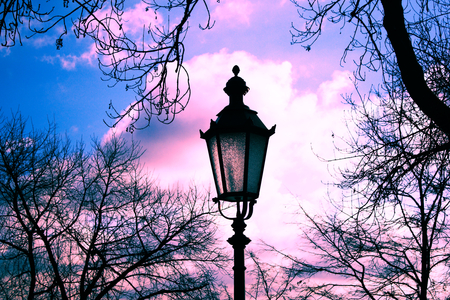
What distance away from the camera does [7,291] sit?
11250mm

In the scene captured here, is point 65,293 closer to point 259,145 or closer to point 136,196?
point 136,196

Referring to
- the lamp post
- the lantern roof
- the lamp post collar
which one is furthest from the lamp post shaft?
the lamp post collar

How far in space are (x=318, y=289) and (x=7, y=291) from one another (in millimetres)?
9851

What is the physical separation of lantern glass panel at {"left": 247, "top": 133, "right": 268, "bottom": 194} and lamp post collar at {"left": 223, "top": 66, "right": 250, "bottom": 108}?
1.98ft

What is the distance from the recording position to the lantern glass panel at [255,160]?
317 centimetres

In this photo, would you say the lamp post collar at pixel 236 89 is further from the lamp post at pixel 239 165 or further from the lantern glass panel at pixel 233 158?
the lantern glass panel at pixel 233 158

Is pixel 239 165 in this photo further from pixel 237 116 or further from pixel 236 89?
pixel 236 89

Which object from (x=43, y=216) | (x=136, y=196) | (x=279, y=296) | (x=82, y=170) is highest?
(x=82, y=170)

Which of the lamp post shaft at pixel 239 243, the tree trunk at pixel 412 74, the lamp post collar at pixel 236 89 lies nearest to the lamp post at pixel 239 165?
the lamp post shaft at pixel 239 243

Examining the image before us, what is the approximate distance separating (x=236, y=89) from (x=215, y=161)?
96cm

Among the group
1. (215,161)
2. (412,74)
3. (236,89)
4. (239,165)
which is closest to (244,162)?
(239,165)

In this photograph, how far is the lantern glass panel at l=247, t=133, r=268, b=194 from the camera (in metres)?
3.17

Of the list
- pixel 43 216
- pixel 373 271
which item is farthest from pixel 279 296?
pixel 43 216

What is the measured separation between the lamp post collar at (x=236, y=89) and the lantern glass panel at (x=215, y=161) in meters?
0.59
